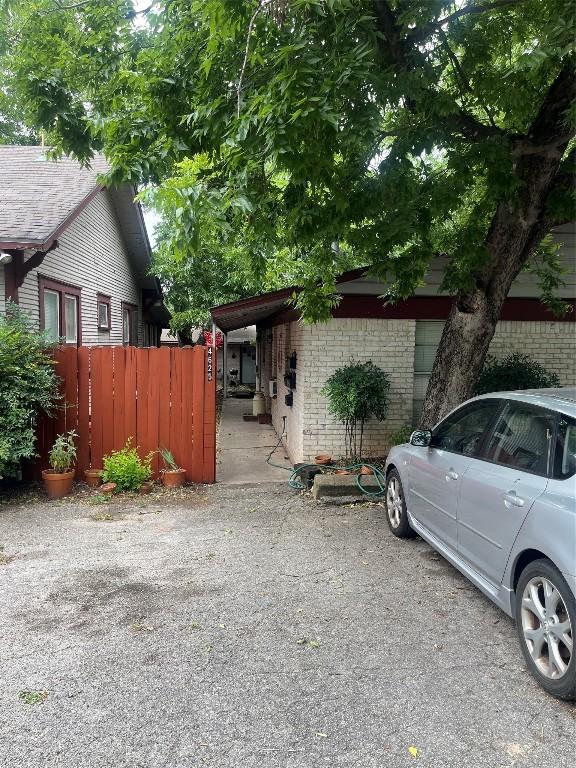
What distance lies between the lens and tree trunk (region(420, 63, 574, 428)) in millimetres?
6000

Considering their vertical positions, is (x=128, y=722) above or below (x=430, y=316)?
below

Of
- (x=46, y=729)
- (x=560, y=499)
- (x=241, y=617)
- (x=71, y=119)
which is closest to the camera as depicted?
(x=46, y=729)

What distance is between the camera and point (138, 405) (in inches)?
301

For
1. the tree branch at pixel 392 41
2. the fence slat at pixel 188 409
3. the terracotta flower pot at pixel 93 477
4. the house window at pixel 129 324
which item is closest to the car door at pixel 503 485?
the tree branch at pixel 392 41

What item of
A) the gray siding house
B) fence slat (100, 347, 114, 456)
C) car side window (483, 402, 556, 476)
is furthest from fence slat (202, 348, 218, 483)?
car side window (483, 402, 556, 476)

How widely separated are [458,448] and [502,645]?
55.9 inches

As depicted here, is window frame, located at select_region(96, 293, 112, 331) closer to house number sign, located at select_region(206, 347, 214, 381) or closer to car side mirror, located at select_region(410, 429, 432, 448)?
house number sign, located at select_region(206, 347, 214, 381)

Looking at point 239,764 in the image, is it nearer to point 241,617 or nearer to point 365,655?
point 365,655

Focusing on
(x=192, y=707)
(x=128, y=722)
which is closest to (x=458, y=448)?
(x=192, y=707)

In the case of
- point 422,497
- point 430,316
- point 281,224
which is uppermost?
point 281,224

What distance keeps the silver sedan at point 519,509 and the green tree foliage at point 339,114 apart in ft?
8.18

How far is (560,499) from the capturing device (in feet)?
9.60

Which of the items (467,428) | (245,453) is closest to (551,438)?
(467,428)

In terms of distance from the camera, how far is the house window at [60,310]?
30.7 ft
